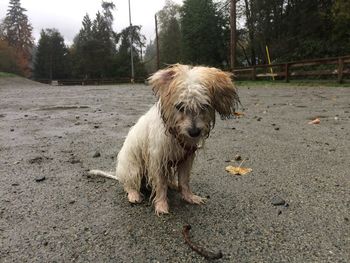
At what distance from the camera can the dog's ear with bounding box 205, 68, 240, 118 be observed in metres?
2.95

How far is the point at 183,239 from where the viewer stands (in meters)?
2.83

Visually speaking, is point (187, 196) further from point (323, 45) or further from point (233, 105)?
point (323, 45)

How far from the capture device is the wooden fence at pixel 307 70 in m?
18.0

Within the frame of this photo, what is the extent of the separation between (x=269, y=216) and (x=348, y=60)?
16.5 metres

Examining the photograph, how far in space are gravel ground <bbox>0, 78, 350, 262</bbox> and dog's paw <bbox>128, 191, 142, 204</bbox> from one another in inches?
2.3

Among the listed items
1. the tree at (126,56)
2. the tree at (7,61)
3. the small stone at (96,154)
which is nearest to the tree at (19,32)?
the tree at (7,61)

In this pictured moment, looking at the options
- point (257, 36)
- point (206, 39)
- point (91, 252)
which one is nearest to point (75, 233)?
point (91, 252)

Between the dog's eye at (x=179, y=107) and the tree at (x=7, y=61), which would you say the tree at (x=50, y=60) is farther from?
the dog's eye at (x=179, y=107)

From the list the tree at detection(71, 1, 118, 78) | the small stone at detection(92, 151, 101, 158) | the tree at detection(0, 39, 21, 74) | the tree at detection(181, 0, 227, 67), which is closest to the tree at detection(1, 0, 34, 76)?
the tree at detection(0, 39, 21, 74)

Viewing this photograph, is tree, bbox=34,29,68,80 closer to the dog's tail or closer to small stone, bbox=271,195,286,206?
the dog's tail

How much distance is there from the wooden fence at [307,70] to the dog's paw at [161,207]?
16.6 m

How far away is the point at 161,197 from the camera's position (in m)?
3.38

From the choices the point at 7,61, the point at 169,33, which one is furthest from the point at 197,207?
the point at 7,61

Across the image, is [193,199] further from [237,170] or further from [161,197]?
[237,170]
